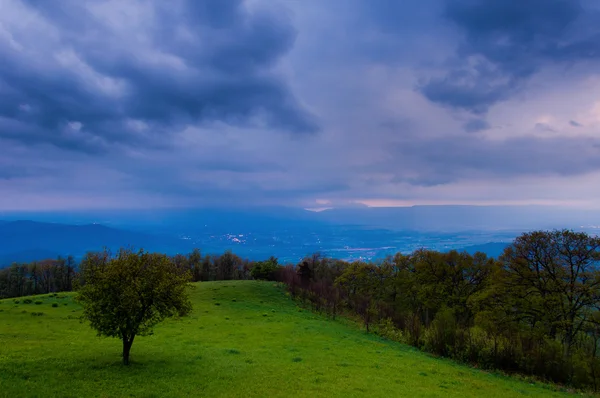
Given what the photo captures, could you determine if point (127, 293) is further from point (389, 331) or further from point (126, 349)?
point (389, 331)

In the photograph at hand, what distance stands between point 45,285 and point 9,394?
370 ft

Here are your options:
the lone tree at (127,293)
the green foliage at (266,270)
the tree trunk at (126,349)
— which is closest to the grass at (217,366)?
the tree trunk at (126,349)

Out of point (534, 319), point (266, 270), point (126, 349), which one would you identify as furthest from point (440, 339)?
point (266, 270)

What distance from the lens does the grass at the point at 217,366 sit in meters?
15.3

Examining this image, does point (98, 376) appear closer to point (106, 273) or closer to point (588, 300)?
point (106, 273)

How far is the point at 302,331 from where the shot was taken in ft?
119

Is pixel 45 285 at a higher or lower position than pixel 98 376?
lower

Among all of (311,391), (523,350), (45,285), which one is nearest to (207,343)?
(311,391)

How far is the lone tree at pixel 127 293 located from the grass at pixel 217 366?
7.96ft

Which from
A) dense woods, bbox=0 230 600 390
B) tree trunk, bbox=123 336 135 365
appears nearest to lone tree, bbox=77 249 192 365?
tree trunk, bbox=123 336 135 365

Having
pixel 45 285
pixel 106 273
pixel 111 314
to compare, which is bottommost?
pixel 45 285

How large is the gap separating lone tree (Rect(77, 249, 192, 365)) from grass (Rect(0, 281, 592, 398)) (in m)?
2.43

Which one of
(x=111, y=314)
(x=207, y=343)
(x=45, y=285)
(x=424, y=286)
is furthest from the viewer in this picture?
(x=45, y=285)

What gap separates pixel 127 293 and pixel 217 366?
284 inches
